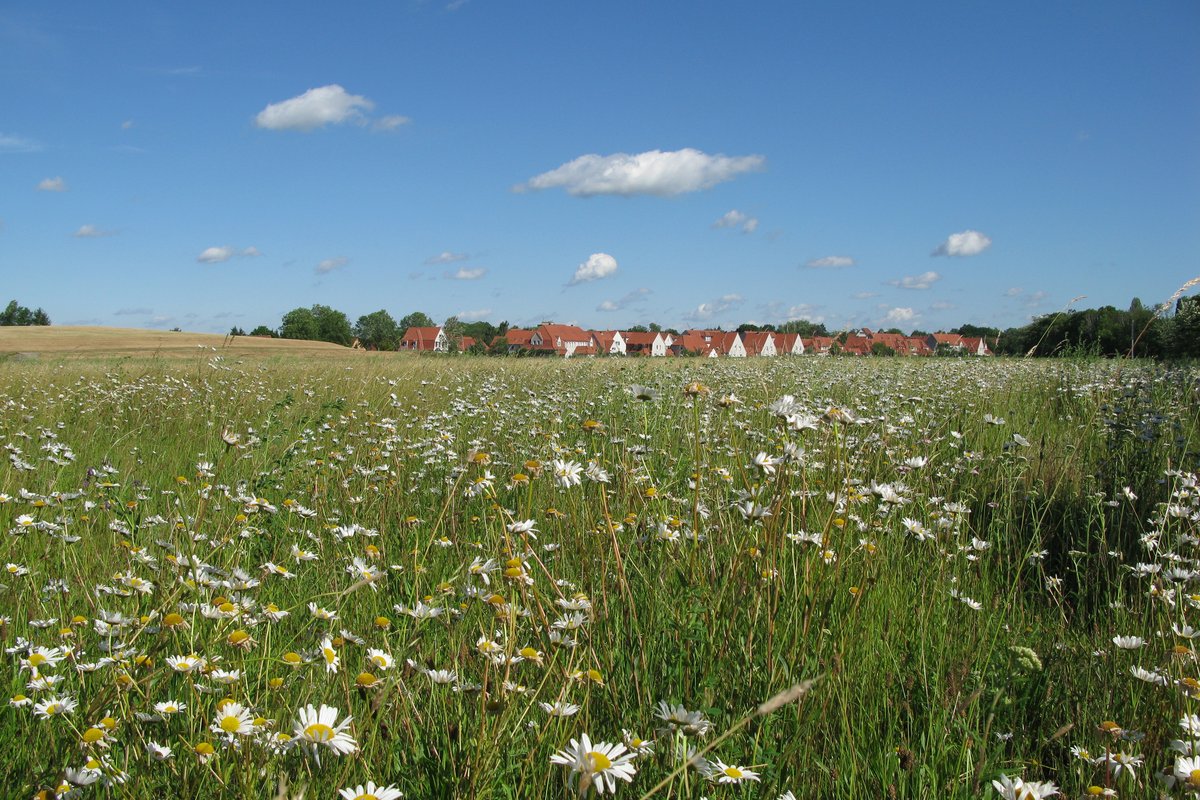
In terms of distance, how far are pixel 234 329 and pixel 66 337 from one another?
50864 mm

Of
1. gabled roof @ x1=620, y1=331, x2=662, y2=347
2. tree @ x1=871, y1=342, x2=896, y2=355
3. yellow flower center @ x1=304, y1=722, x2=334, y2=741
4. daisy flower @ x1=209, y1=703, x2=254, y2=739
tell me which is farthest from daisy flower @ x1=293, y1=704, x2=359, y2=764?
gabled roof @ x1=620, y1=331, x2=662, y2=347

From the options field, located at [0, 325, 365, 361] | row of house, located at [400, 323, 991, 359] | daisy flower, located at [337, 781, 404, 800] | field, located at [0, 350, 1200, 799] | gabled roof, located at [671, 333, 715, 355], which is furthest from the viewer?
field, located at [0, 325, 365, 361]

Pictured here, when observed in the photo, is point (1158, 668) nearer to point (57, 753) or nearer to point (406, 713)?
point (406, 713)

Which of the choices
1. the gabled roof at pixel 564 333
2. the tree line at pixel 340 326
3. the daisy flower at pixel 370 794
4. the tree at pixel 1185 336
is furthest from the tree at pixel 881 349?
the tree line at pixel 340 326

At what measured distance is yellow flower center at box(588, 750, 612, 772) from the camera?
3.62ft

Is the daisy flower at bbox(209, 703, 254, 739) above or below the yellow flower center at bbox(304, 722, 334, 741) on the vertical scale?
below

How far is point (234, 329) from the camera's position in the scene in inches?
283

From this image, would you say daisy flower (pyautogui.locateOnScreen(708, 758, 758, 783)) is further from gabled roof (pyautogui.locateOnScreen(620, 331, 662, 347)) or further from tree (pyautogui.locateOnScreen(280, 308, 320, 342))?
tree (pyautogui.locateOnScreen(280, 308, 320, 342))

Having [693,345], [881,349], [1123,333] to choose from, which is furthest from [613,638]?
[693,345]

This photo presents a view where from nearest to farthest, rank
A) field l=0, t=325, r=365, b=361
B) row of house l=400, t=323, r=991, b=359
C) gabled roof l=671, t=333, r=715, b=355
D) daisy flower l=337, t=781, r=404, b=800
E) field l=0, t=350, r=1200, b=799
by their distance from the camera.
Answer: daisy flower l=337, t=781, r=404, b=800, field l=0, t=350, r=1200, b=799, row of house l=400, t=323, r=991, b=359, gabled roof l=671, t=333, r=715, b=355, field l=0, t=325, r=365, b=361

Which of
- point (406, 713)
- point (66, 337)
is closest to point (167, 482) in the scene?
point (406, 713)

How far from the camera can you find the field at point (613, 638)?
1.53 metres

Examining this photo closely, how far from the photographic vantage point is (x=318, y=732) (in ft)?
3.89

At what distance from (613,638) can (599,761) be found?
104 cm
